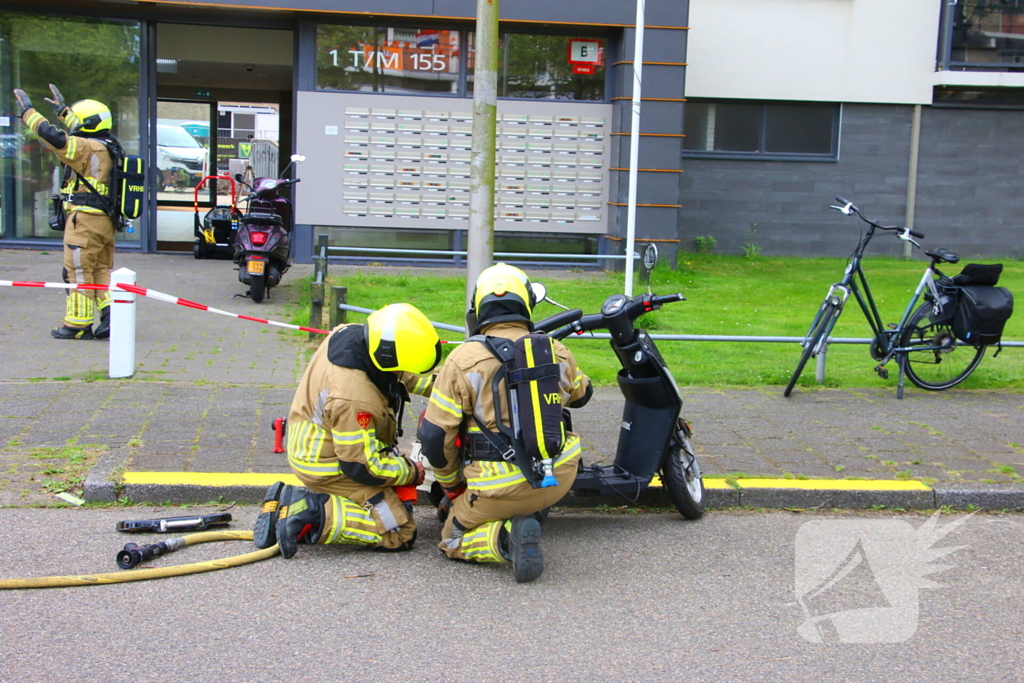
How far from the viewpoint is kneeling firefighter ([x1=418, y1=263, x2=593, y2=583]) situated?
453 cm

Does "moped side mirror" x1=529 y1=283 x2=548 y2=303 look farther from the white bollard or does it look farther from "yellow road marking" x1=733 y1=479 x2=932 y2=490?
the white bollard

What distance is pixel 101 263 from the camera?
9562 mm

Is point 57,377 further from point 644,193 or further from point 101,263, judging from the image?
point 644,193

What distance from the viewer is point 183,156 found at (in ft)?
56.2

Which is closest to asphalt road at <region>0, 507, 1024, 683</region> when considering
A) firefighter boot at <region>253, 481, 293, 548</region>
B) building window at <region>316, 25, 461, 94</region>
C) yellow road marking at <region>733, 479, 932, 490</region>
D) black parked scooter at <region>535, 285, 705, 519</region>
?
firefighter boot at <region>253, 481, 293, 548</region>

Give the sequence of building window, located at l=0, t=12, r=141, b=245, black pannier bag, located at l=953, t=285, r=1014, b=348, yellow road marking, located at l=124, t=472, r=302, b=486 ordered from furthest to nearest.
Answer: building window, located at l=0, t=12, r=141, b=245 → black pannier bag, located at l=953, t=285, r=1014, b=348 → yellow road marking, located at l=124, t=472, r=302, b=486

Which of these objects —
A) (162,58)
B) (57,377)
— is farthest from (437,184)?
(57,377)

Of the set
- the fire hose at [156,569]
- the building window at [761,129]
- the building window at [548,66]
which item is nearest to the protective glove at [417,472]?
the fire hose at [156,569]

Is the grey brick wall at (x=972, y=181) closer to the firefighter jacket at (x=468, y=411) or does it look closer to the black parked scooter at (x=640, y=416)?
the black parked scooter at (x=640, y=416)

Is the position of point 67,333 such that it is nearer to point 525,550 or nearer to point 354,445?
point 354,445

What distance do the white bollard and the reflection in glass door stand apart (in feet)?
30.2

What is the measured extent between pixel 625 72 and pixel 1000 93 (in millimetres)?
7414

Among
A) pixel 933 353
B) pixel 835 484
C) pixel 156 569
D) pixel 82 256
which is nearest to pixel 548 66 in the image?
pixel 82 256

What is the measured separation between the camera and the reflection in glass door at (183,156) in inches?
671
